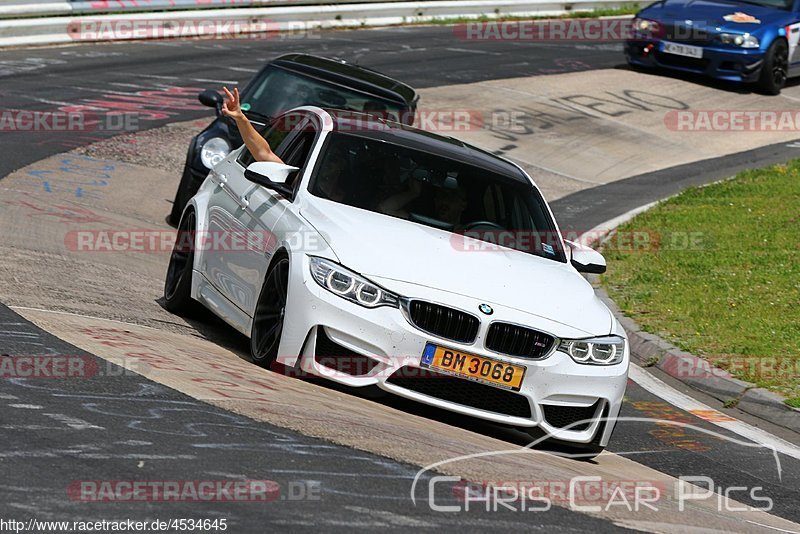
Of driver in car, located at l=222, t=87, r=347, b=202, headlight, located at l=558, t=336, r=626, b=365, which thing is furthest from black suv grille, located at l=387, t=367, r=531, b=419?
driver in car, located at l=222, t=87, r=347, b=202

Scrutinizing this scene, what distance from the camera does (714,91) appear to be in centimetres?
2391

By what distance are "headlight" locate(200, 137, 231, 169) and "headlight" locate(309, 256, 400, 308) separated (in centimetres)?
561

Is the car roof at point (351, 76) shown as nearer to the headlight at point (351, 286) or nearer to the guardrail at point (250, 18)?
the headlight at point (351, 286)

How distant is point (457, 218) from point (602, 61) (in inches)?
752

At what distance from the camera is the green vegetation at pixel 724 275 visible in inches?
408

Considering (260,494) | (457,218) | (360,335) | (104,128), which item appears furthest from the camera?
(104,128)

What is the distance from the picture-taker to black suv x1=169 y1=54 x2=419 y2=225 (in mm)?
12930

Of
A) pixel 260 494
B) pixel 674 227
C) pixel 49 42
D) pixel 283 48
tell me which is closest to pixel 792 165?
pixel 674 227

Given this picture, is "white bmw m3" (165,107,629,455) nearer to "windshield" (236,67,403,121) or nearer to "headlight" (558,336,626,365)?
"headlight" (558,336,626,365)

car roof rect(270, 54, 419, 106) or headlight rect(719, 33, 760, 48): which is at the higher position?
car roof rect(270, 54, 419, 106)

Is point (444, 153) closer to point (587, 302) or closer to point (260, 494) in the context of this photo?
point (587, 302)

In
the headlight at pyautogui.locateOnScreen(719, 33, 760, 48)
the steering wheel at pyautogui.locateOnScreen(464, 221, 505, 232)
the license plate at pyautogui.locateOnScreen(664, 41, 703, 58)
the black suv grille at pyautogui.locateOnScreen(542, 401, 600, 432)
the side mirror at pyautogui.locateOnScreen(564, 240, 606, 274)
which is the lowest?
the license plate at pyautogui.locateOnScreen(664, 41, 703, 58)

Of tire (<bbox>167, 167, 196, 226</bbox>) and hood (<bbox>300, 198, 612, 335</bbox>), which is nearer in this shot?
hood (<bbox>300, 198, 612, 335</bbox>)

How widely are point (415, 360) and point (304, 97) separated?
6748mm
